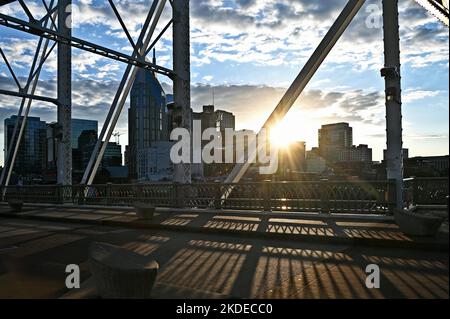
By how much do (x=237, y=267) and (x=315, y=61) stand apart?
8.10 m

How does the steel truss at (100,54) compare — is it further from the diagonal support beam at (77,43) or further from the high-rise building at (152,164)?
the high-rise building at (152,164)

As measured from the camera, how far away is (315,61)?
1273cm

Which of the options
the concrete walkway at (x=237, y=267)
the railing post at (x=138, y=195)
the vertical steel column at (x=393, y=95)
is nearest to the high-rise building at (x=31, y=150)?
the railing post at (x=138, y=195)

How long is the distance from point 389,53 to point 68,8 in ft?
52.3

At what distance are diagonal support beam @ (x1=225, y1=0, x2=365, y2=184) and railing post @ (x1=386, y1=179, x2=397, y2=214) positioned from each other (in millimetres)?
3990

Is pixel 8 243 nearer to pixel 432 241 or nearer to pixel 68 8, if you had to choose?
pixel 432 241

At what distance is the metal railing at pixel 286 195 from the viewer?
39.1ft

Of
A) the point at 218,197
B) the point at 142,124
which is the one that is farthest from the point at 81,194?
the point at 142,124

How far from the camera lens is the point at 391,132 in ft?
38.1

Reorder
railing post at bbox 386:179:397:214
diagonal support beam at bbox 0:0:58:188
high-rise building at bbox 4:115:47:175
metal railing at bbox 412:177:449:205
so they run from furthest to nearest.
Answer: high-rise building at bbox 4:115:47:175, diagonal support beam at bbox 0:0:58:188, metal railing at bbox 412:177:449:205, railing post at bbox 386:179:397:214

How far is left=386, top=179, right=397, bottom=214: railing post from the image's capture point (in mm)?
11320

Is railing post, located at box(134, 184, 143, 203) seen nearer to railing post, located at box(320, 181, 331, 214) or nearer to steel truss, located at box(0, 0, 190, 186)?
steel truss, located at box(0, 0, 190, 186)

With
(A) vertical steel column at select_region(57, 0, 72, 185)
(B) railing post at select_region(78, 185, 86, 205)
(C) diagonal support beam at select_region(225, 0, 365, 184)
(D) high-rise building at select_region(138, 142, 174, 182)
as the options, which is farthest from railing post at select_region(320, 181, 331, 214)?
(D) high-rise building at select_region(138, 142, 174, 182)
